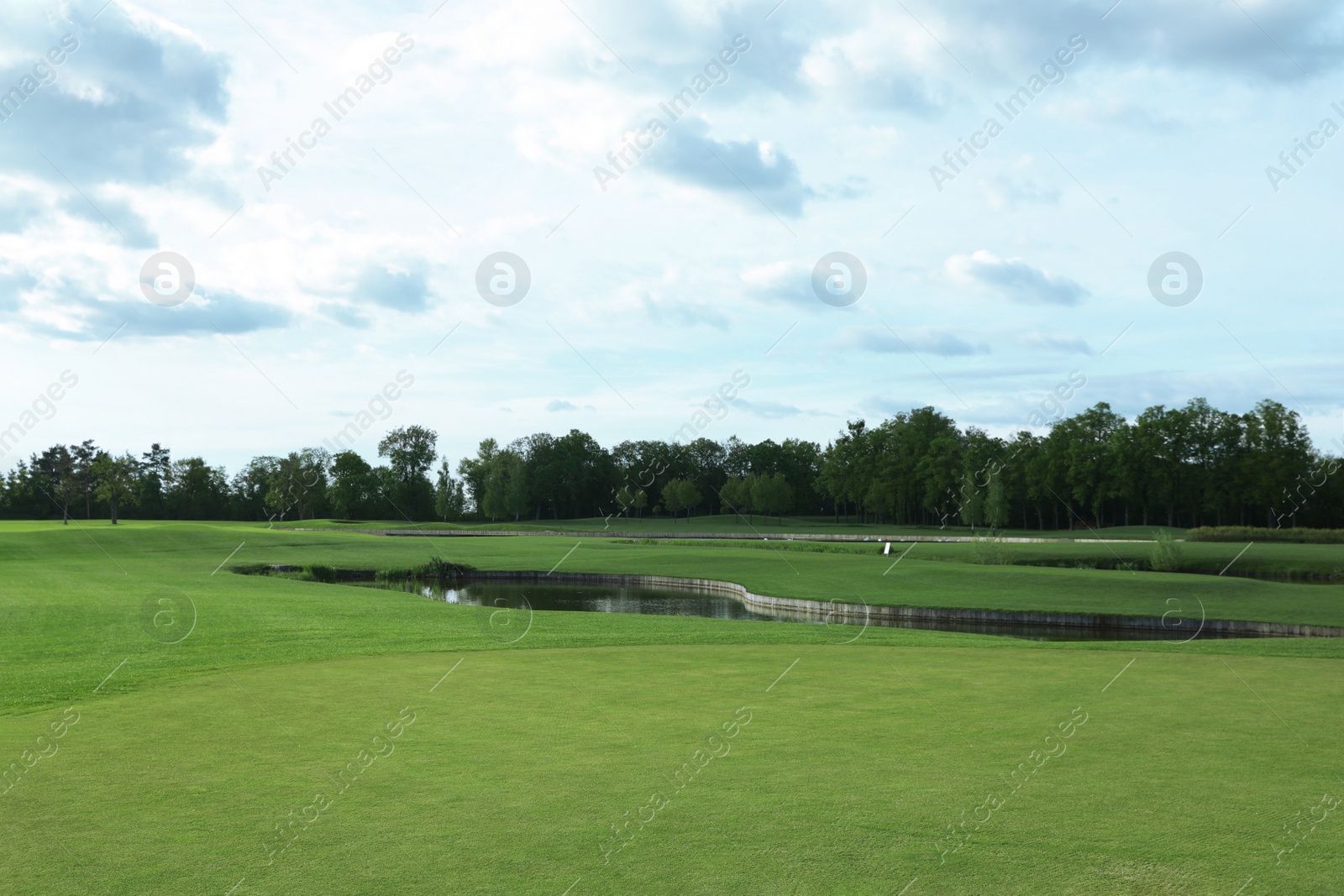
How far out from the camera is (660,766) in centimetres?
724

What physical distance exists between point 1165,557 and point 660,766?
38672 millimetres

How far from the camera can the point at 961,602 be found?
29.6 m

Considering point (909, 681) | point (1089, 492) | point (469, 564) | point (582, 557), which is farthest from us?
point (1089, 492)

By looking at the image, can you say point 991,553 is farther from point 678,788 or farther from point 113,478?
point 113,478

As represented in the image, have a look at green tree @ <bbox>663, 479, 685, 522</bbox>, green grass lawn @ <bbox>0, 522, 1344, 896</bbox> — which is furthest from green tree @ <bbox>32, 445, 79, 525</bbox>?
green grass lawn @ <bbox>0, 522, 1344, 896</bbox>

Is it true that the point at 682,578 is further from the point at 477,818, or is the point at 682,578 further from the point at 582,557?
the point at 477,818

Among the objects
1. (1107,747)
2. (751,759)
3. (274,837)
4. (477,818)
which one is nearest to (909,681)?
(1107,747)

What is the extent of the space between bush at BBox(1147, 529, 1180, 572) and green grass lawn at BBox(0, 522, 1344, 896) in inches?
948

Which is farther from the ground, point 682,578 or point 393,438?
point 393,438

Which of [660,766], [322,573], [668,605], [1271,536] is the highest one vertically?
[1271,536]

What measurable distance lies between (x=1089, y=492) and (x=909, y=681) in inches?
3284

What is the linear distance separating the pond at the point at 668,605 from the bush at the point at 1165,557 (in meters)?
12.9

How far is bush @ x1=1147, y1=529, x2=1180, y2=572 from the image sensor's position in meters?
39.2

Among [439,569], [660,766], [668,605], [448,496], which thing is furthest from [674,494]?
[660,766]
